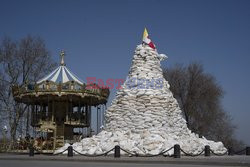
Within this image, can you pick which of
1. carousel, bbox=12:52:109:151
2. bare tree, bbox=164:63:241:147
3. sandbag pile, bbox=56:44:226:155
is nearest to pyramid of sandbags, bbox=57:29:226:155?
sandbag pile, bbox=56:44:226:155

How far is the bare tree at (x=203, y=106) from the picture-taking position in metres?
38.2

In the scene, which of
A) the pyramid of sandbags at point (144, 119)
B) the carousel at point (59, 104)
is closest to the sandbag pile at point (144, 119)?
the pyramid of sandbags at point (144, 119)

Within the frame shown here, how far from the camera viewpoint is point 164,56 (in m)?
26.7

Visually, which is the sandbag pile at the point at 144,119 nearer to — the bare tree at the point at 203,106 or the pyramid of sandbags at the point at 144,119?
the pyramid of sandbags at the point at 144,119

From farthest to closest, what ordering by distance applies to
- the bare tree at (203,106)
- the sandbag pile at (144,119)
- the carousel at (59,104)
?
the bare tree at (203,106) → the carousel at (59,104) → the sandbag pile at (144,119)

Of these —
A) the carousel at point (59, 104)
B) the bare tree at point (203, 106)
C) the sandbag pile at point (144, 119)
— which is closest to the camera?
the sandbag pile at point (144, 119)

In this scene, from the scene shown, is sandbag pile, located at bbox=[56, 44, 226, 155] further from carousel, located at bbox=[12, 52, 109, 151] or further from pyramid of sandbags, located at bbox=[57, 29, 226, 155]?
carousel, located at bbox=[12, 52, 109, 151]

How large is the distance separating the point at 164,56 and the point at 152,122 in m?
5.65

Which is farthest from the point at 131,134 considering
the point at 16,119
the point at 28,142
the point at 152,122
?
the point at 16,119

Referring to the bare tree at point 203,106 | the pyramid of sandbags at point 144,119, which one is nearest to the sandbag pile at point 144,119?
the pyramid of sandbags at point 144,119

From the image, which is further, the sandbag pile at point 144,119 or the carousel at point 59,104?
the carousel at point 59,104

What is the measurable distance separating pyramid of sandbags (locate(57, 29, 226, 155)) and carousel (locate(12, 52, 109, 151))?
15.8 ft

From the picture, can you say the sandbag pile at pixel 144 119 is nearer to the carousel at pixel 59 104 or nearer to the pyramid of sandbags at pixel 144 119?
the pyramid of sandbags at pixel 144 119

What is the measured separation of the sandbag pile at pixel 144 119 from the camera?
72.4ft
